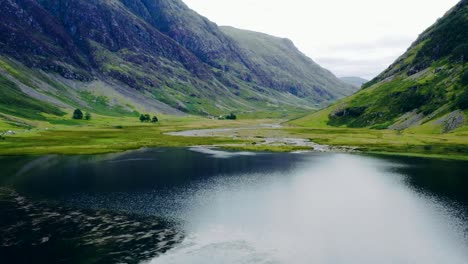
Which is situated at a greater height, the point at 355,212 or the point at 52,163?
the point at 52,163

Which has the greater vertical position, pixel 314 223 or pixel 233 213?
pixel 233 213

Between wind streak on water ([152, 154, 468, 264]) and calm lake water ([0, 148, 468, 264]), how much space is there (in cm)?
20

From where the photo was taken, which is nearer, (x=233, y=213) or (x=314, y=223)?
(x=314, y=223)

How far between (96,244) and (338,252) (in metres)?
34.6

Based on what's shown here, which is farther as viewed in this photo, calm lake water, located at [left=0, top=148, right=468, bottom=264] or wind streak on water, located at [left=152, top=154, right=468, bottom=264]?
calm lake water, located at [left=0, top=148, right=468, bottom=264]

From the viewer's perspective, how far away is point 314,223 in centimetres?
6662

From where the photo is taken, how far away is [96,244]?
2136 inches

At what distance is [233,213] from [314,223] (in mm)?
15022

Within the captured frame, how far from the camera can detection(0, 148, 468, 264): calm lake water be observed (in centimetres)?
5259

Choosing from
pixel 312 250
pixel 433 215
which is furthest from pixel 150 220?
pixel 433 215

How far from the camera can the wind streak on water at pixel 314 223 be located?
52.3 meters

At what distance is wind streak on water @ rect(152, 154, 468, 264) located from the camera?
172 ft

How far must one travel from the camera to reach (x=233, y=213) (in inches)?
2795

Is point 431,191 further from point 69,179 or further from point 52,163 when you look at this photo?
point 52,163
